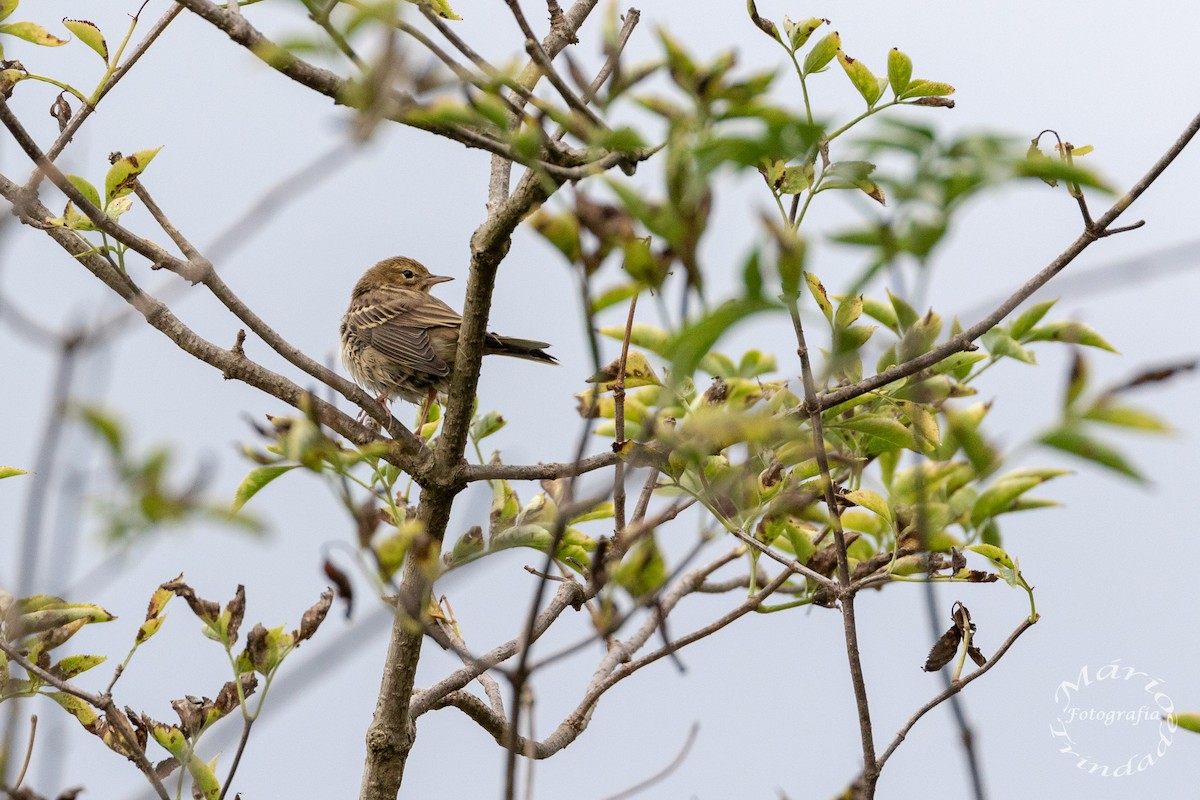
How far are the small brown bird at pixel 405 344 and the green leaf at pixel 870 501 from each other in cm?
305

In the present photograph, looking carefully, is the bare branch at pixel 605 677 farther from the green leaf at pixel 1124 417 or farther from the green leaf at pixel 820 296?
the green leaf at pixel 1124 417

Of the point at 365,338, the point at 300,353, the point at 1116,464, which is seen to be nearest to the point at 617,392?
the point at 300,353

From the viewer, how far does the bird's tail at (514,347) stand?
598cm

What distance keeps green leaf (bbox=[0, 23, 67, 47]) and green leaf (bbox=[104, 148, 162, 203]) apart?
338 mm

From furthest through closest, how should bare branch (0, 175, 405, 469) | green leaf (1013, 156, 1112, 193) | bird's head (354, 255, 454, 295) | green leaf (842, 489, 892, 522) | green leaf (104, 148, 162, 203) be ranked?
bird's head (354, 255, 454, 295)
bare branch (0, 175, 405, 469)
green leaf (104, 148, 162, 203)
green leaf (842, 489, 892, 522)
green leaf (1013, 156, 1112, 193)

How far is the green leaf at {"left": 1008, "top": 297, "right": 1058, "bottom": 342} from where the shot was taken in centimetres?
322

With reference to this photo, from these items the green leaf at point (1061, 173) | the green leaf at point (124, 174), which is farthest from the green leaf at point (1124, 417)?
the green leaf at point (124, 174)

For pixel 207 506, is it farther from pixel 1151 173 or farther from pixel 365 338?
pixel 365 338

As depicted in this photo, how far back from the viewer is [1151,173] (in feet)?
8.56

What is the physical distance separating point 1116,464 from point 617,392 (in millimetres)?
1802

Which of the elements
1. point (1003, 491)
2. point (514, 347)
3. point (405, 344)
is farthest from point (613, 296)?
point (405, 344)

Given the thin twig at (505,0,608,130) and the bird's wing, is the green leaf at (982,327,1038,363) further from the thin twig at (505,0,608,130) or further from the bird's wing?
the bird's wing

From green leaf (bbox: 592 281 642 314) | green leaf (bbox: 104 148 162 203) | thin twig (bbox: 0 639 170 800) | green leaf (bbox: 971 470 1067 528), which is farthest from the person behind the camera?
green leaf (bbox: 104 148 162 203)

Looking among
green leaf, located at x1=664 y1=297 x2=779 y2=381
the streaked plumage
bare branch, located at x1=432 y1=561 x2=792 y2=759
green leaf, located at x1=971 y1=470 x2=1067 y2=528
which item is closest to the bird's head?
the streaked plumage
